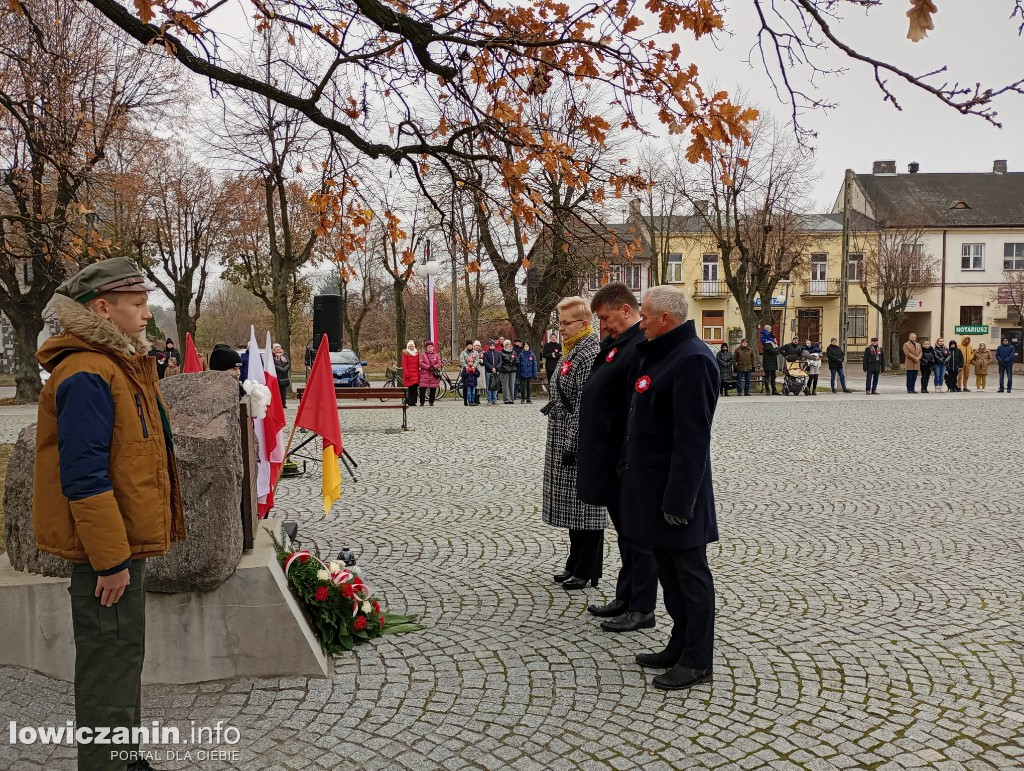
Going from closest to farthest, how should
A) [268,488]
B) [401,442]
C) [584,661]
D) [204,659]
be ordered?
[204,659], [584,661], [268,488], [401,442]

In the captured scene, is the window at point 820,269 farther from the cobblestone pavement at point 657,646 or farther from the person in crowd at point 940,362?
the cobblestone pavement at point 657,646

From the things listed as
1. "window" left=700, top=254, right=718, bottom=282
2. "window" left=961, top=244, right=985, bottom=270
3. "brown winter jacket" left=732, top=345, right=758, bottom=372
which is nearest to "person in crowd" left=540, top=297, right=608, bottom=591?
"brown winter jacket" left=732, top=345, right=758, bottom=372

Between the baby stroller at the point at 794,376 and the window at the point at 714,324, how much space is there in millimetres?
28794

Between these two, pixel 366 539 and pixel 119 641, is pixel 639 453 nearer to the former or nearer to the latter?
pixel 119 641

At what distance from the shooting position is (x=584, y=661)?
412 centimetres

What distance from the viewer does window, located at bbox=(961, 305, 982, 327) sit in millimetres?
49875

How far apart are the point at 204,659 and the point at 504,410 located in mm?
15597

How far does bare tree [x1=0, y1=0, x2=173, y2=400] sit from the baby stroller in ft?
62.8

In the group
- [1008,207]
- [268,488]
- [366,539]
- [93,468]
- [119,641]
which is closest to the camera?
[93,468]

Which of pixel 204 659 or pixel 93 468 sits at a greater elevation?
pixel 93 468

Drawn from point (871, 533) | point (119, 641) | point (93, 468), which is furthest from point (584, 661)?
point (871, 533)

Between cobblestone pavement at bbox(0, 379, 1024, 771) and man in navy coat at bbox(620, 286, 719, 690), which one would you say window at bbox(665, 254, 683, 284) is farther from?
man in navy coat at bbox(620, 286, 719, 690)

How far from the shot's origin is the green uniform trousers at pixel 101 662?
2719 millimetres

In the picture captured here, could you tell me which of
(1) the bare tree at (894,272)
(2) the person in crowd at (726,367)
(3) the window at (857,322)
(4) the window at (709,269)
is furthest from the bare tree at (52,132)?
(3) the window at (857,322)
